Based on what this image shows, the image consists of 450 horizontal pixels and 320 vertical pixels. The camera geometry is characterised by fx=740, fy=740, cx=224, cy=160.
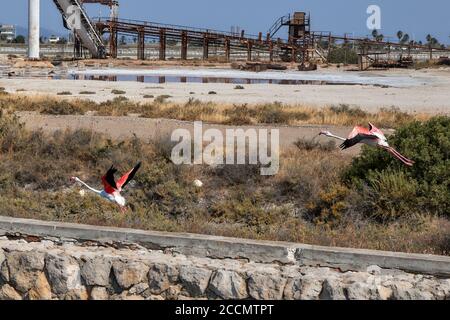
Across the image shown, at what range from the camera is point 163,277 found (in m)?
6.79

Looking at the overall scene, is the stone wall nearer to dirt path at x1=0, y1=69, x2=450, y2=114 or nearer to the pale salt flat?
dirt path at x1=0, y1=69, x2=450, y2=114

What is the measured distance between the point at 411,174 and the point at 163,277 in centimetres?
696

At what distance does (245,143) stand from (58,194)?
5.53m

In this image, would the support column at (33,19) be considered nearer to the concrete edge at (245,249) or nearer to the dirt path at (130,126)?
the dirt path at (130,126)

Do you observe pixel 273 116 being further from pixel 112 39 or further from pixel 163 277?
pixel 112 39

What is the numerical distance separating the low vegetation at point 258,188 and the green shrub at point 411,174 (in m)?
0.02

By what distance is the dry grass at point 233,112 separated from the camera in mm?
23281

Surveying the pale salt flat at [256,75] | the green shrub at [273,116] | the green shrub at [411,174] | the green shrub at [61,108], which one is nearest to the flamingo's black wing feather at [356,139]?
the green shrub at [411,174]

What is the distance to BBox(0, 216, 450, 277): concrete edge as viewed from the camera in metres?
6.38

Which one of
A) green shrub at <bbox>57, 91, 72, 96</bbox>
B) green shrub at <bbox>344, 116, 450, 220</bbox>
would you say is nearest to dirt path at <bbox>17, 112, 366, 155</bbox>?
green shrub at <bbox>344, 116, 450, 220</bbox>

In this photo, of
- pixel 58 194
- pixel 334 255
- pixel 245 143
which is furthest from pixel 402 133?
pixel 334 255

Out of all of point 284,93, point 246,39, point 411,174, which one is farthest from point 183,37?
point 411,174

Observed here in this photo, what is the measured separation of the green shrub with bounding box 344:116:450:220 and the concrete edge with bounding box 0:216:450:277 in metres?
5.57
